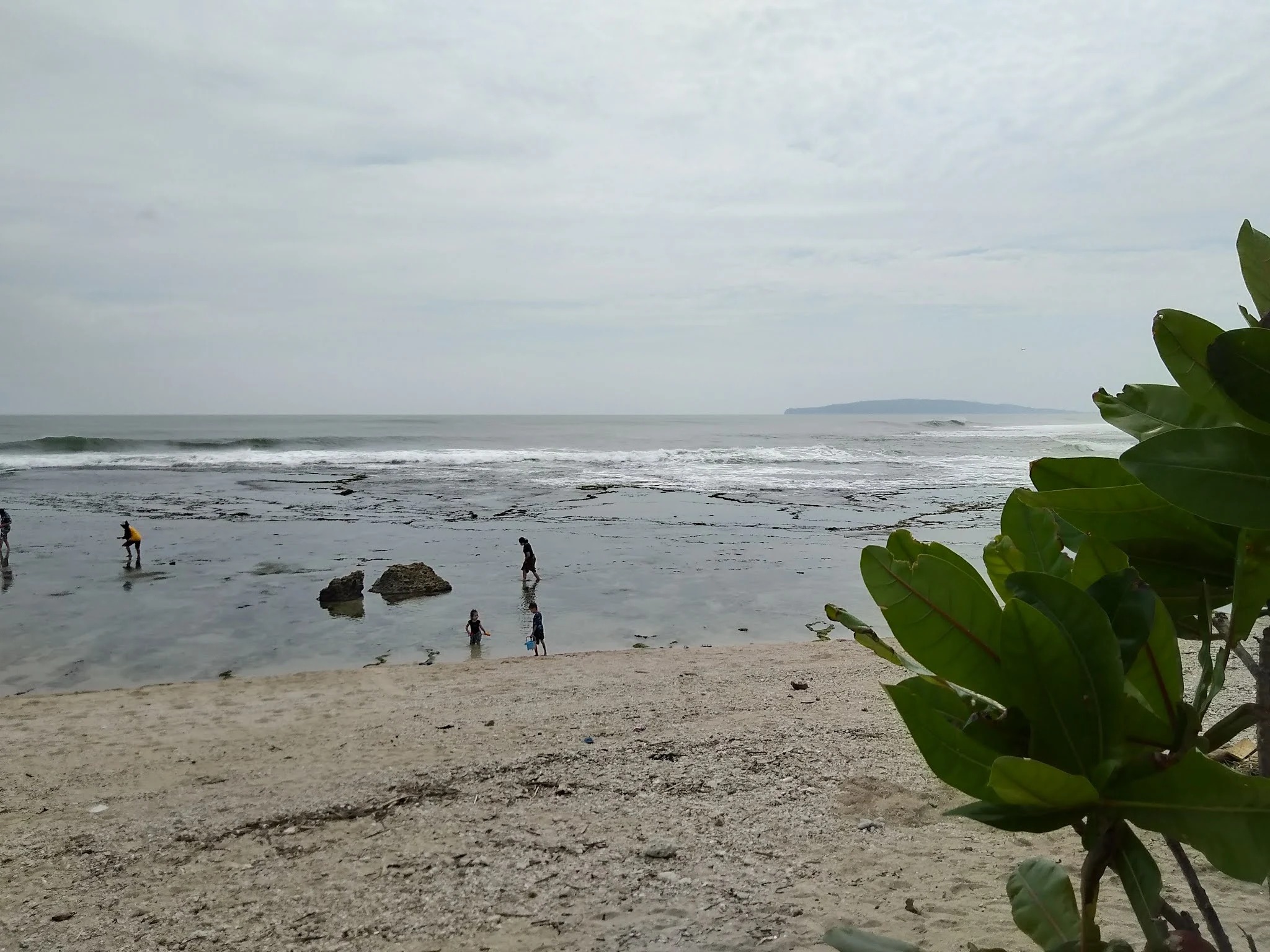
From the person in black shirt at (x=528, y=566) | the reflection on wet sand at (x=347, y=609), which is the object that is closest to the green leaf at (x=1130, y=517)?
the reflection on wet sand at (x=347, y=609)

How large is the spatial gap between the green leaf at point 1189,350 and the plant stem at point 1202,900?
36cm

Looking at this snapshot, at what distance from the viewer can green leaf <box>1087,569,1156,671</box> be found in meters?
0.57

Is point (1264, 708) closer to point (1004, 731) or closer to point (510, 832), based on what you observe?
point (1004, 731)

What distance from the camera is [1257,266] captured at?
699mm

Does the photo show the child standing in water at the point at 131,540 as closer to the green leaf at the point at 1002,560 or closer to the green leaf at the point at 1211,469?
the green leaf at the point at 1002,560

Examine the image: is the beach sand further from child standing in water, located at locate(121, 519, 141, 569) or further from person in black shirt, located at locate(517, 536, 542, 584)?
child standing in water, located at locate(121, 519, 141, 569)

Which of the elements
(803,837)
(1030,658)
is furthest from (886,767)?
(1030,658)

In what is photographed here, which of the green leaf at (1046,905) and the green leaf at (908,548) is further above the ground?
the green leaf at (908,548)

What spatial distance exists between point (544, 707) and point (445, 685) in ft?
5.28

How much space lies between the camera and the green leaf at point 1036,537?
0.75m

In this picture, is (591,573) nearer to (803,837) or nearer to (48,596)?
(48,596)

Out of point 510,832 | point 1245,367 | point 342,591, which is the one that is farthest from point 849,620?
point 342,591

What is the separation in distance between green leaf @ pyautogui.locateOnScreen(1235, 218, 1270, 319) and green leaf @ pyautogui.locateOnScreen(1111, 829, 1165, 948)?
1.48 feet

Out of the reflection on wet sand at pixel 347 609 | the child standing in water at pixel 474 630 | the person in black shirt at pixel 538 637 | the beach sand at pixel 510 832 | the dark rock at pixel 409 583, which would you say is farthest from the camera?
the dark rock at pixel 409 583
